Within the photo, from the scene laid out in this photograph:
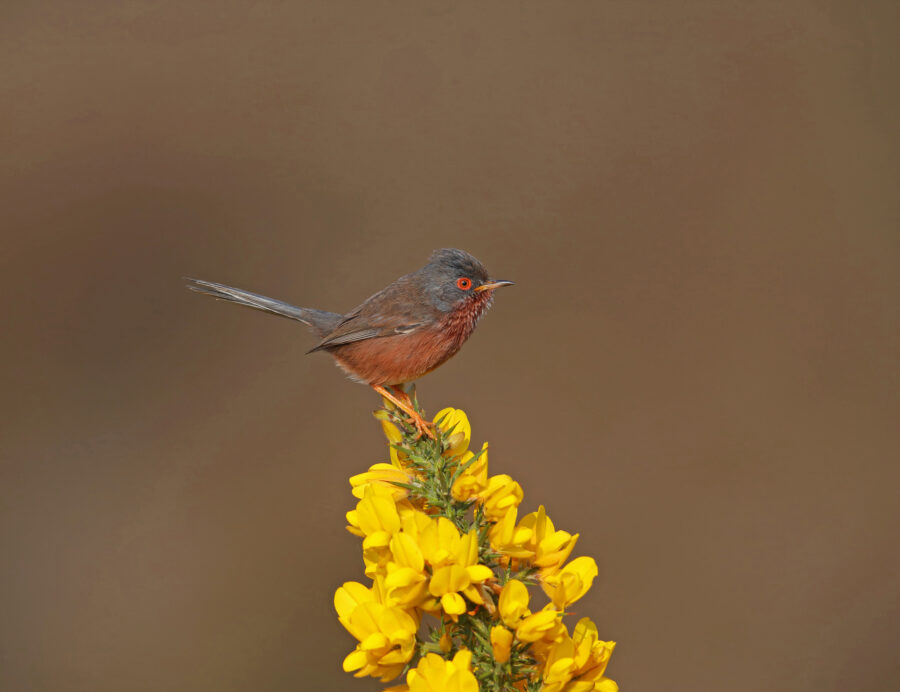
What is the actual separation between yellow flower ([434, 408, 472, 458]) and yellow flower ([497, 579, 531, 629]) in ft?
1.35

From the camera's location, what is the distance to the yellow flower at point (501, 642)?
1699 millimetres

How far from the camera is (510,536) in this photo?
1873mm

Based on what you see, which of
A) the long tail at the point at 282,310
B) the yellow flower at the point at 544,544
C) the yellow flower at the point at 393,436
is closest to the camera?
the yellow flower at the point at 544,544

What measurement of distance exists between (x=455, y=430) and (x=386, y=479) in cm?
26

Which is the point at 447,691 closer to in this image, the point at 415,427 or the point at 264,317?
the point at 415,427

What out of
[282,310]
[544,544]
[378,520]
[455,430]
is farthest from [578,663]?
[282,310]

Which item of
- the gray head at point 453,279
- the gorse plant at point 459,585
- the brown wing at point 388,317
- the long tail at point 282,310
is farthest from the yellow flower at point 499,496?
the long tail at point 282,310

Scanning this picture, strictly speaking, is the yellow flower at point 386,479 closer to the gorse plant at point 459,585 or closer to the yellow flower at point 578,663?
the gorse plant at point 459,585

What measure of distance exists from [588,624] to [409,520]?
51 centimetres

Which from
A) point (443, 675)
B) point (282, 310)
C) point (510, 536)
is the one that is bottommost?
point (443, 675)

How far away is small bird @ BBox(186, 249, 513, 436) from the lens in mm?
3289

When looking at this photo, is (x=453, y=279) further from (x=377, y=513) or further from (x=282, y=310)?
(x=377, y=513)

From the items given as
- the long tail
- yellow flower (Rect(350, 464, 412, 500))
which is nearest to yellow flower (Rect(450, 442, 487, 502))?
yellow flower (Rect(350, 464, 412, 500))

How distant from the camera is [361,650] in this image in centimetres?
177
